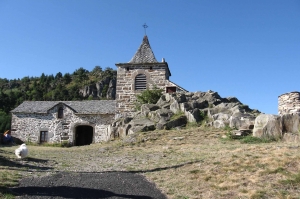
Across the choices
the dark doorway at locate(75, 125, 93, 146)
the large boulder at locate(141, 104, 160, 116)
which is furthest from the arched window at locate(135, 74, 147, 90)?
the dark doorway at locate(75, 125, 93, 146)

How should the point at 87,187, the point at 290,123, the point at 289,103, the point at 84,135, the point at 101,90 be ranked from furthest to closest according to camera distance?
the point at 101,90 → the point at 84,135 → the point at 289,103 → the point at 290,123 → the point at 87,187

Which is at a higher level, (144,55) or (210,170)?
(144,55)

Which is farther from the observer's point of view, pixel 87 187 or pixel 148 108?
pixel 148 108

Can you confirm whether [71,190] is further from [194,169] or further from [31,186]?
[194,169]

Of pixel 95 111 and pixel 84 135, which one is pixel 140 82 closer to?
pixel 95 111

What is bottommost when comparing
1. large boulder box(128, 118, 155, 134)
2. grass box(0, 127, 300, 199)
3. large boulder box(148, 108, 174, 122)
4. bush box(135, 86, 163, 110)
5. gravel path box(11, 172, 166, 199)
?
gravel path box(11, 172, 166, 199)

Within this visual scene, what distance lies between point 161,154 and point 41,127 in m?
19.2

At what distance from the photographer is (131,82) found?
26766 mm

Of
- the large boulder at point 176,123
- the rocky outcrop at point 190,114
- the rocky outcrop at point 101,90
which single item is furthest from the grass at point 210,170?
the rocky outcrop at point 101,90

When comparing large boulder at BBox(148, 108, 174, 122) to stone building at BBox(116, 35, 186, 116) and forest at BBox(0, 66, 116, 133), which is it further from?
forest at BBox(0, 66, 116, 133)

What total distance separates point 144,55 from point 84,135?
1017 cm

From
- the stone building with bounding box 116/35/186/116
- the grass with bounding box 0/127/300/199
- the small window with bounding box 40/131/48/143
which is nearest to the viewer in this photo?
the grass with bounding box 0/127/300/199

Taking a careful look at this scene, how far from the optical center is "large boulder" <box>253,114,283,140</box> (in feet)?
41.1

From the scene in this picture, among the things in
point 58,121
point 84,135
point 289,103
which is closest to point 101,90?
point 84,135
